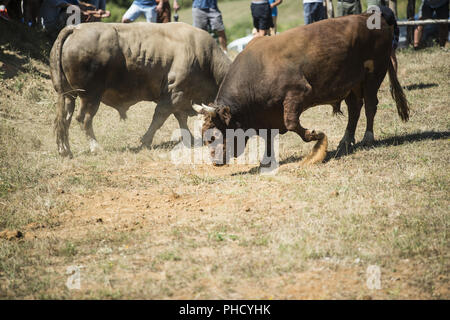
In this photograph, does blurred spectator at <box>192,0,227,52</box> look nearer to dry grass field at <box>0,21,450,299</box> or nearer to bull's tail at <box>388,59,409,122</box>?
dry grass field at <box>0,21,450,299</box>

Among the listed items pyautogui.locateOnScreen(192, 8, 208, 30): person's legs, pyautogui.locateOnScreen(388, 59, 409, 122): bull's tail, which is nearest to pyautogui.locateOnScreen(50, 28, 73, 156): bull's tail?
pyautogui.locateOnScreen(192, 8, 208, 30): person's legs

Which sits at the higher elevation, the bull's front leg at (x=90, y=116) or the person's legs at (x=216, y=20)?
the person's legs at (x=216, y=20)

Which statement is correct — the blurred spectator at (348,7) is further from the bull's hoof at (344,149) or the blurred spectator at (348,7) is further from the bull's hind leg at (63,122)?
the bull's hind leg at (63,122)

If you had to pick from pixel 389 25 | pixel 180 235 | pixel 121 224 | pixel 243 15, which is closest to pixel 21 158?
pixel 121 224

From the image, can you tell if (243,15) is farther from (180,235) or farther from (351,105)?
(180,235)

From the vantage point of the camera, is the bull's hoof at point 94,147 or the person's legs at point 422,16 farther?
the person's legs at point 422,16

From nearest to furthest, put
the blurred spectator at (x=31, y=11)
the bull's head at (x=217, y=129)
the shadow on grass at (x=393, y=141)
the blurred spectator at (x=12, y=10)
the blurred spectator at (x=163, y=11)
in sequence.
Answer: the bull's head at (x=217, y=129) → the shadow on grass at (x=393, y=141) → the blurred spectator at (x=163, y=11) → the blurred spectator at (x=31, y=11) → the blurred spectator at (x=12, y=10)

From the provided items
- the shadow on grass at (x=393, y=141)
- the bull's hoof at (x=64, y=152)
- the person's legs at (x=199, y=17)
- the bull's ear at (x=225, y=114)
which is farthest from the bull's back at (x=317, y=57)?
the person's legs at (x=199, y=17)

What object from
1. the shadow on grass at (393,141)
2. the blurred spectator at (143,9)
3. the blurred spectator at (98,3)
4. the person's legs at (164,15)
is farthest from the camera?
the blurred spectator at (98,3)

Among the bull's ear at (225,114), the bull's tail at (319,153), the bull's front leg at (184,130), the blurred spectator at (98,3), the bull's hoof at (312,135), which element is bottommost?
the bull's front leg at (184,130)

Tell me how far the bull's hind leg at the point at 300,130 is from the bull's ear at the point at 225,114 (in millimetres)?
732

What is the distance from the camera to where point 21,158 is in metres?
8.22

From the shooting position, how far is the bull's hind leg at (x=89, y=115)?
26.8 feet
